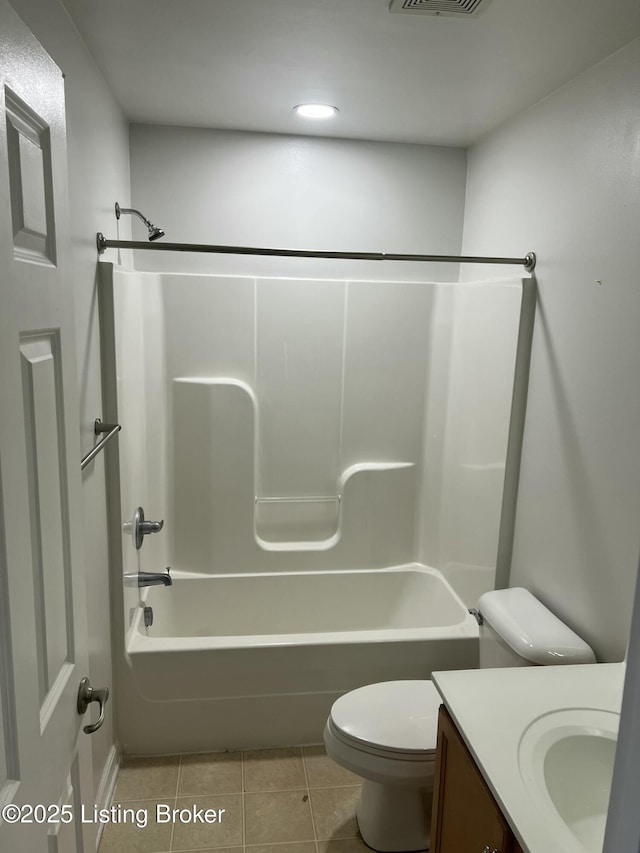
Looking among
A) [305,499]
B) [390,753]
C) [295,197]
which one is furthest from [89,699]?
[295,197]

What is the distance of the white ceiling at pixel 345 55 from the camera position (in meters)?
1.58

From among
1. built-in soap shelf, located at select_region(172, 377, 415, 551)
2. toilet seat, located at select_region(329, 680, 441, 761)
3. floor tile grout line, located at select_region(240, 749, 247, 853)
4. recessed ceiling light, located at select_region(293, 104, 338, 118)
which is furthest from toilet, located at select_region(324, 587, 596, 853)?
recessed ceiling light, located at select_region(293, 104, 338, 118)

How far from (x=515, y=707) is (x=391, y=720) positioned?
61 cm

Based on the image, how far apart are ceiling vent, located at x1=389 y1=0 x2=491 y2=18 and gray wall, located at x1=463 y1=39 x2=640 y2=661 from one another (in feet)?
1.60

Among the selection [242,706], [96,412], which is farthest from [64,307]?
[242,706]

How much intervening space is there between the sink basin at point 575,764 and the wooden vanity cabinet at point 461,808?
0.35 ft

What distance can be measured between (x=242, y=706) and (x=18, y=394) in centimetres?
188

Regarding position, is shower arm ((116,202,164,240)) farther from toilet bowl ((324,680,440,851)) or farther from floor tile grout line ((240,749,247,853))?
floor tile grout line ((240,749,247,853))

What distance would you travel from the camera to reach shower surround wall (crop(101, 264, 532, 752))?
274 cm

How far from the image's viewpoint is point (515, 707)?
1405 mm

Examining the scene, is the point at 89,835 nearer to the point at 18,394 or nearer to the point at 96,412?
the point at 18,394

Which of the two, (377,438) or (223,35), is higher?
(223,35)

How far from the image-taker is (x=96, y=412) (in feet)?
6.66

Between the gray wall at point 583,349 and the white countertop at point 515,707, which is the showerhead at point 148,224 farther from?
the white countertop at point 515,707
